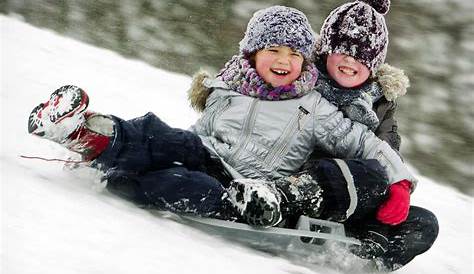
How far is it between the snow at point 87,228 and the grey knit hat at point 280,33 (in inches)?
27.5

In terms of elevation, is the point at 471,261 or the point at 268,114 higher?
the point at 268,114

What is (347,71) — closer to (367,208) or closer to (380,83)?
(380,83)

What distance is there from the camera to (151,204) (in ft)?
5.79

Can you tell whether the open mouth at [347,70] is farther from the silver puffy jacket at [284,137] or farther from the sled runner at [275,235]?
the sled runner at [275,235]

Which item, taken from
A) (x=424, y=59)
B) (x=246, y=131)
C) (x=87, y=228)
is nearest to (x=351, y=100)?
(x=246, y=131)

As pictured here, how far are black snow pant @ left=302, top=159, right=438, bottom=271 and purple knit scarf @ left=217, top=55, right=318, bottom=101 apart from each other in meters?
0.27

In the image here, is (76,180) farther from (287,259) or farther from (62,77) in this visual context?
(62,77)

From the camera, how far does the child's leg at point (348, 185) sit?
5.96 ft

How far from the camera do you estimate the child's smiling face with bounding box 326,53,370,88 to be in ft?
7.13

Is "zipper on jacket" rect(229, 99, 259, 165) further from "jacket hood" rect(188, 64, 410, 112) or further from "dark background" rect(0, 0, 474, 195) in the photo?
"dark background" rect(0, 0, 474, 195)

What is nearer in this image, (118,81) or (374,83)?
(374,83)

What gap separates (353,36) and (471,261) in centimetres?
96

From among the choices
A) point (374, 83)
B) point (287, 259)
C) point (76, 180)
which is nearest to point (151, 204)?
point (76, 180)

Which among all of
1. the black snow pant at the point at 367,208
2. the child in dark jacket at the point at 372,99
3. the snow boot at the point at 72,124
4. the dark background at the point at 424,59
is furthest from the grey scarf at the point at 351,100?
the dark background at the point at 424,59
